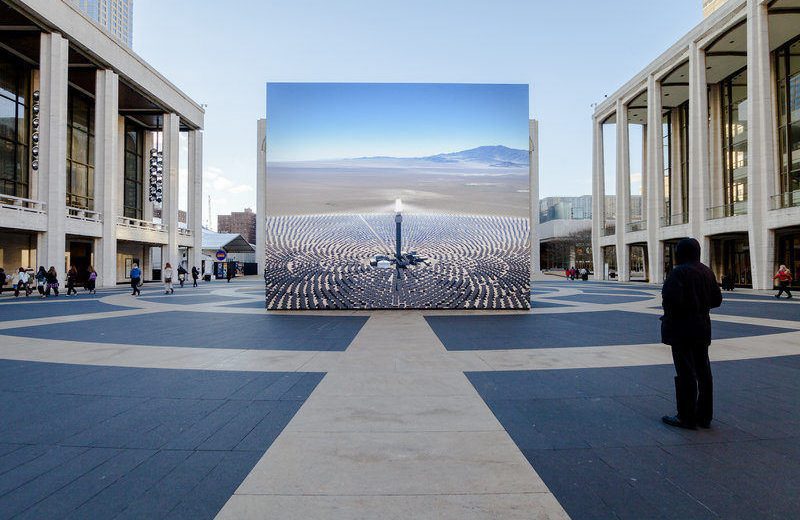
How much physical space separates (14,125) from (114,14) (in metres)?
153

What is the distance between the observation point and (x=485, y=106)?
14.4 metres

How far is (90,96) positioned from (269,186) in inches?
1381

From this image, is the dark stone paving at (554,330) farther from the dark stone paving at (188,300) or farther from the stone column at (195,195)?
the stone column at (195,195)

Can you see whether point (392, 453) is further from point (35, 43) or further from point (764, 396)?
point (35, 43)

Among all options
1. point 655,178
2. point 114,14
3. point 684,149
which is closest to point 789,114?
point 655,178

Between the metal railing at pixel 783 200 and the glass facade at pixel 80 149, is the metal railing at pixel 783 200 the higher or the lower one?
the lower one

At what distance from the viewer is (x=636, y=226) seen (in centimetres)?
4466

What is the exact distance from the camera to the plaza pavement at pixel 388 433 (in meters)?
2.78

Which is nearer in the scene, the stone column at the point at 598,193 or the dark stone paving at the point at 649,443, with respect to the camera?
the dark stone paving at the point at 649,443

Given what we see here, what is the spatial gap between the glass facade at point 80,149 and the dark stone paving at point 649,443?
140ft

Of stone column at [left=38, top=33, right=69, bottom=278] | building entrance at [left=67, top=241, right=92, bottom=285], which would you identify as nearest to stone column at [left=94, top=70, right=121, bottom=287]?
building entrance at [left=67, top=241, right=92, bottom=285]

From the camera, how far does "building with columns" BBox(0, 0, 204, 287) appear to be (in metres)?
27.4

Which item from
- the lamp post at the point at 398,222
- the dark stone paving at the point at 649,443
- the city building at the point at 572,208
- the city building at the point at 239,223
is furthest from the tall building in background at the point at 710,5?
the city building at the point at 239,223

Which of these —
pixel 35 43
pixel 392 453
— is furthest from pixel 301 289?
pixel 35 43
